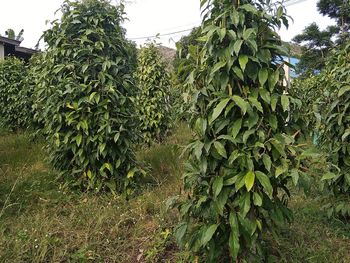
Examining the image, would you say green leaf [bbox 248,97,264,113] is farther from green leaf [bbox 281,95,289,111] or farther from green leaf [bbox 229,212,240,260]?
green leaf [bbox 229,212,240,260]

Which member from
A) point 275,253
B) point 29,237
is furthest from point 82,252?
point 275,253

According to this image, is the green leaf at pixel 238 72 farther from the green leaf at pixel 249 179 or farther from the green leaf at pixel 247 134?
the green leaf at pixel 249 179

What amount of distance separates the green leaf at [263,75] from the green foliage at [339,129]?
126cm

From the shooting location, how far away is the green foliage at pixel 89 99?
3625 mm

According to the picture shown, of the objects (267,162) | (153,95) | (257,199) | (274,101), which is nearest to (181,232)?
(257,199)

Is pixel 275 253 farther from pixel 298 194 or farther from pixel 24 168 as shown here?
pixel 24 168

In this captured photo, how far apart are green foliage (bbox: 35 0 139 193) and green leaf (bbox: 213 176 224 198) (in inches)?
62.9

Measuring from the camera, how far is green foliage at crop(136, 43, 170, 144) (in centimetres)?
665

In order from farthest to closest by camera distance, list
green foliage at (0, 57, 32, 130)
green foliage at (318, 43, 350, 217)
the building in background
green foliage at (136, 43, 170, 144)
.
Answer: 1. the building in background
2. green foliage at (0, 57, 32, 130)
3. green foliage at (136, 43, 170, 144)
4. green foliage at (318, 43, 350, 217)

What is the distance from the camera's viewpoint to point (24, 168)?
4.49 metres

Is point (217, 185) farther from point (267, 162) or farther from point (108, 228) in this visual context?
point (108, 228)

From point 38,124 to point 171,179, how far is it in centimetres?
335

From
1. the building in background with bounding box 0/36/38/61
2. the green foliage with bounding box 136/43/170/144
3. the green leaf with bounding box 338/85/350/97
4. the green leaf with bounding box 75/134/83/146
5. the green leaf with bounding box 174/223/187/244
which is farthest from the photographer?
the building in background with bounding box 0/36/38/61

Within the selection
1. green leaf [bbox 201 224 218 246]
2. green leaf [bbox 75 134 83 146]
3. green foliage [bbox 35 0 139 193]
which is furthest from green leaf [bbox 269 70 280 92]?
green leaf [bbox 75 134 83 146]
